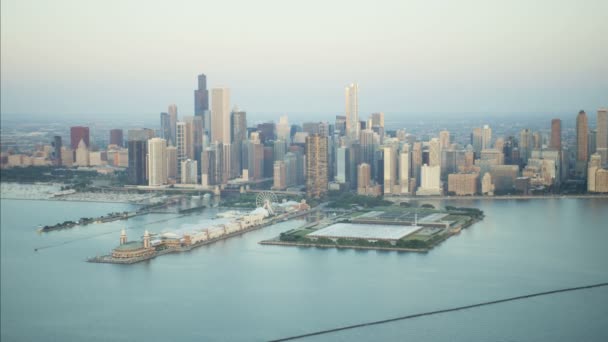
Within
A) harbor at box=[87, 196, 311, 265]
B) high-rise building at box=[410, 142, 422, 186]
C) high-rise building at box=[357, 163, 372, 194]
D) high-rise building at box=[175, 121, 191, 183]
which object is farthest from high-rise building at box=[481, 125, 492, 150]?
high-rise building at box=[175, 121, 191, 183]

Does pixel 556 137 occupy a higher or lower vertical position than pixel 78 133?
lower

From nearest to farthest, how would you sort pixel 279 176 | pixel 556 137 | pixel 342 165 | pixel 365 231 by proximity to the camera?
pixel 365 231 → pixel 556 137 → pixel 342 165 → pixel 279 176

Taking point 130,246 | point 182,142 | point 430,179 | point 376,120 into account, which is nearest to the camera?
point 130,246

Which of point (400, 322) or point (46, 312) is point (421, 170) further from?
point (46, 312)

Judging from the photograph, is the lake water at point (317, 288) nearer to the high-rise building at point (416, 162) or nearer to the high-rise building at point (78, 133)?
the high-rise building at point (78, 133)

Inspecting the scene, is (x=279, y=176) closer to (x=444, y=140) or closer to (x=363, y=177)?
(x=363, y=177)

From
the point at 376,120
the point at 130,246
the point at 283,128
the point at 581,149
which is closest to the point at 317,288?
the point at 130,246

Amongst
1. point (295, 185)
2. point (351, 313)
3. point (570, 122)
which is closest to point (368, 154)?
point (295, 185)

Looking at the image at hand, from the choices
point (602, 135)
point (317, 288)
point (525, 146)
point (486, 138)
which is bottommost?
point (317, 288)
